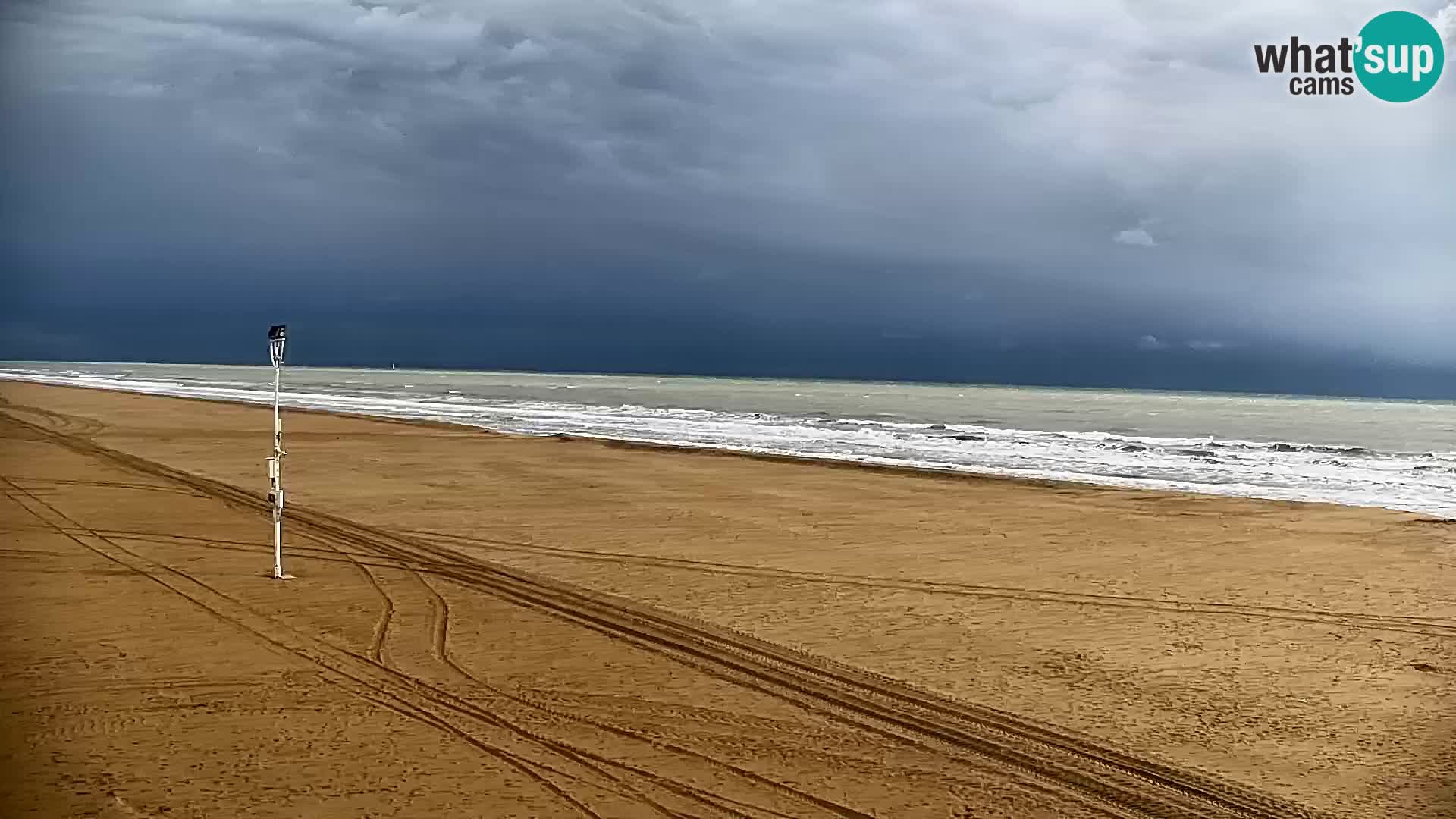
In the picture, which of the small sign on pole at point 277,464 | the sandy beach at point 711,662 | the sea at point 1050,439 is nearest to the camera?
the sandy beach at point 711,662

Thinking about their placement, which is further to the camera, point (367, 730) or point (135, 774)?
point (367, 730)

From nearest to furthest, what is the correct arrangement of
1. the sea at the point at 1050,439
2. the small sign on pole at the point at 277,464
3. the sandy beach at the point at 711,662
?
1. the sandy beach at the point at 711,662
2. the small sign on pole at the point at 277,464
3. the sea at the point at 1050,439

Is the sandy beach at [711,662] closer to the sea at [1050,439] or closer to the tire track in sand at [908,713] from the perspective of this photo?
the tire track in sand at [908,713]

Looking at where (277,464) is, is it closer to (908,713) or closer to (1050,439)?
(908,713)

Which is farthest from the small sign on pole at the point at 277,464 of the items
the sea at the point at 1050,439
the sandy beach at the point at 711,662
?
the sea at the point at 1050,439

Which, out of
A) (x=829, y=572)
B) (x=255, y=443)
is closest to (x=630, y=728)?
(x=829, y=572)

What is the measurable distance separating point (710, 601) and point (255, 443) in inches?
833

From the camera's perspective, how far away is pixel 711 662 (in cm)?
771

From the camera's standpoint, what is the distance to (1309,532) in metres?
15.2

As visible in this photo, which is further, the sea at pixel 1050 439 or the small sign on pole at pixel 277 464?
the sea at pixel 1050 439

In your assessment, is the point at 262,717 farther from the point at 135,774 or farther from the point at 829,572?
the point at 829,572

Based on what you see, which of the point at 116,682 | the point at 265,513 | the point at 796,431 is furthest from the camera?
the point at 796,431

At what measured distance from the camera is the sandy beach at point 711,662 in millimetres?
5418

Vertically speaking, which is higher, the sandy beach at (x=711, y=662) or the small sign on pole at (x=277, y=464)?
the small sign on pole at (x=277, y=464)
